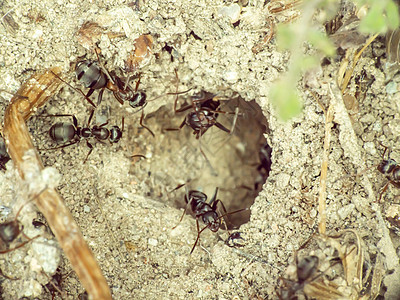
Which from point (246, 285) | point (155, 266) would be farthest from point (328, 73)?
point (155, 266)

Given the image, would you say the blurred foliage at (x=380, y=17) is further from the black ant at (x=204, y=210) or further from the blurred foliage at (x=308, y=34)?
the black ant at (x=204, y=210)

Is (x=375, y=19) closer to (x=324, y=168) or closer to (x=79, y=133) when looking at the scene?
(x=324, y=168)

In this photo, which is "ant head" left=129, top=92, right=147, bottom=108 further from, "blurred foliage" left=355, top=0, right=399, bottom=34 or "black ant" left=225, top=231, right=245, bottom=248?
"blurred foliage" left=355, top=0, right=399, bottom=34

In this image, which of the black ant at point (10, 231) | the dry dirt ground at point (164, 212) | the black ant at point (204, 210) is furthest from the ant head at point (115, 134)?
the black ant at point (10, 231)

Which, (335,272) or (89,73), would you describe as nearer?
(335,272)

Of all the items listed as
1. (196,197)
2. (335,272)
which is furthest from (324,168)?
(196,197)
